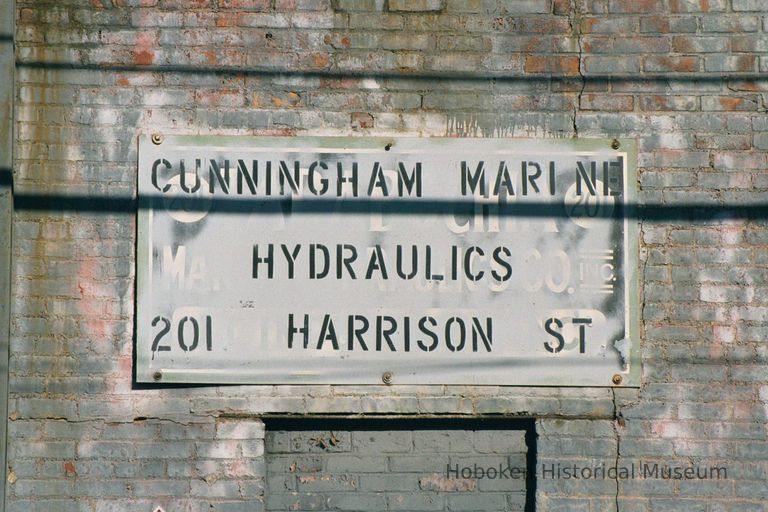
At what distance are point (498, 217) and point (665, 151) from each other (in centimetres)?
81

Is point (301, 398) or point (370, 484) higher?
point (301, 398)

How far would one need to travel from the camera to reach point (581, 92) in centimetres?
472

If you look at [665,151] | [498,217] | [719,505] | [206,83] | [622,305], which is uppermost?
[206,83]

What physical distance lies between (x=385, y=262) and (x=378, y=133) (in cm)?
58

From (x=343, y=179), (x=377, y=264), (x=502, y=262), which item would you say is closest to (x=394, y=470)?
(x=377, y=264)

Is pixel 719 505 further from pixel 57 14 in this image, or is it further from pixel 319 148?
pixel 57 14

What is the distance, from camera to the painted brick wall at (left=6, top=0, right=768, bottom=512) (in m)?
4.55

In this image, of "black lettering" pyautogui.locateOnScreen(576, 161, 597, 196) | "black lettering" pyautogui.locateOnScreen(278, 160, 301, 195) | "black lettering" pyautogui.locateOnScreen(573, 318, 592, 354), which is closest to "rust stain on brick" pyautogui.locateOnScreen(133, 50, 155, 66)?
"black lettering" pyautogui.locateOnScreen(278, 160, 301, 195)

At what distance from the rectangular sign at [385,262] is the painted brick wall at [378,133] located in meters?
0.09

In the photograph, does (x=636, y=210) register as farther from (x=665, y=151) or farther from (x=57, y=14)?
(x=57, y=14)

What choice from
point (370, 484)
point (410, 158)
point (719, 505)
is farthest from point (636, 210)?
point (370, 484)

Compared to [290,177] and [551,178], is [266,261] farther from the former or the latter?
[551,178]

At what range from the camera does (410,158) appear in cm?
466

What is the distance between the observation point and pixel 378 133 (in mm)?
4695
